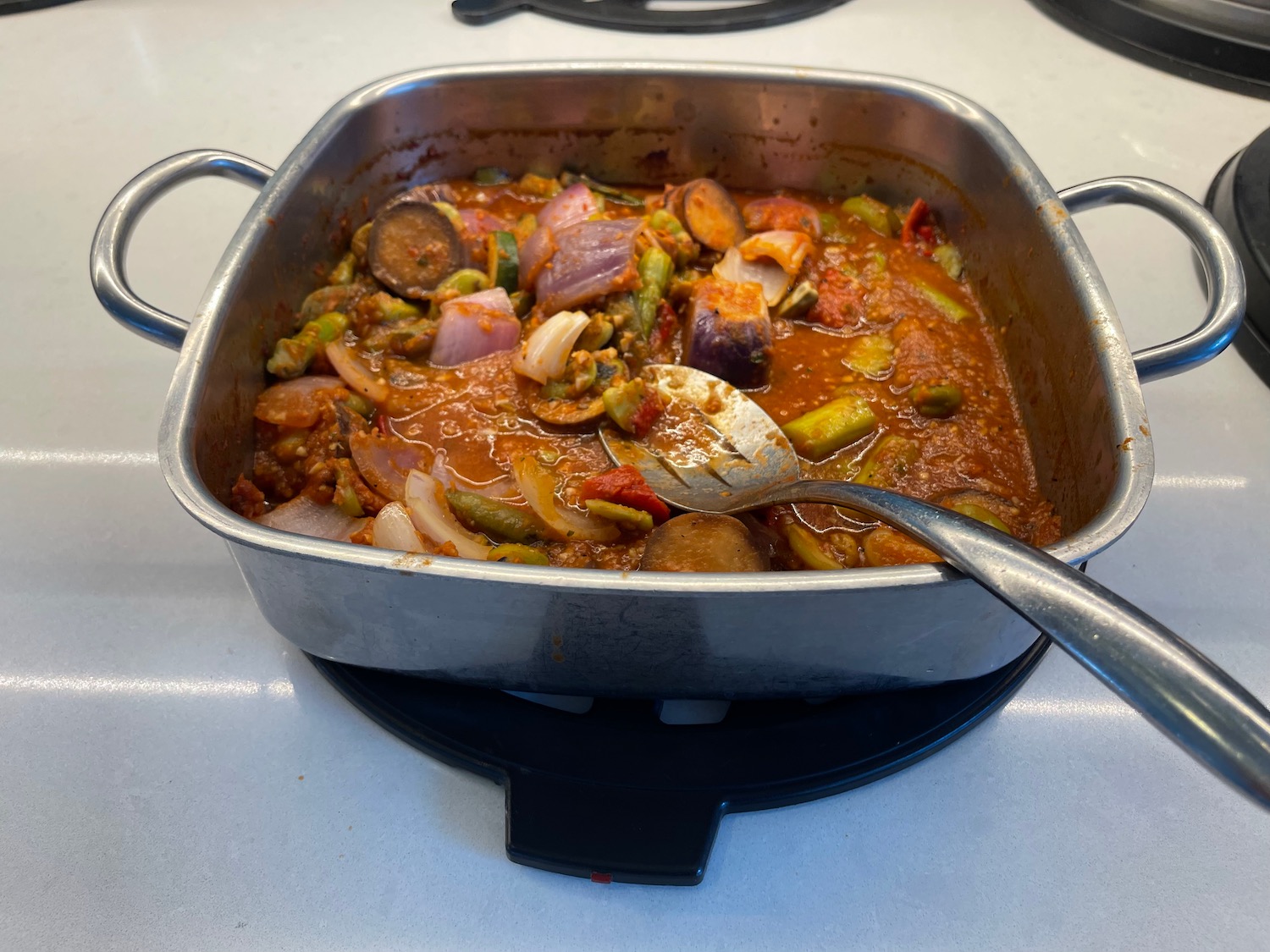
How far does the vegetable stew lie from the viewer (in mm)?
1405

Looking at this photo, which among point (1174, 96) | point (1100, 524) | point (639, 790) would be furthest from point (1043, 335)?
point (1174, 96)

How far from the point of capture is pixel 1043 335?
1.57 m

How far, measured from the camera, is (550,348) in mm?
1622

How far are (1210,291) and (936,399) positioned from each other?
443 mm

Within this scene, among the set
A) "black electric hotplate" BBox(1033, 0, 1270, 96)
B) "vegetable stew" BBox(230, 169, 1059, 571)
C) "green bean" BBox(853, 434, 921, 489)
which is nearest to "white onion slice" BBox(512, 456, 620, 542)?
"vegetable stew" BBox(230, 169, 1059, 571)

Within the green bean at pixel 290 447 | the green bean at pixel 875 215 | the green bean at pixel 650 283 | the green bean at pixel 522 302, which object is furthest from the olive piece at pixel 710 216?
the green bean at pixel 290 447

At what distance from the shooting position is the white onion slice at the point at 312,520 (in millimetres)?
1376

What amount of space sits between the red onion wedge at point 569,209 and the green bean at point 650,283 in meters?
0.20

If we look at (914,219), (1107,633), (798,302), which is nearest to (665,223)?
(798,302)

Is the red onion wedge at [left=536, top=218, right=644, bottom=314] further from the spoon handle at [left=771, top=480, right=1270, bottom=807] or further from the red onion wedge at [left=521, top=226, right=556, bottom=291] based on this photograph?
the spoon handle at [left=771, top=480, right=1270, bottom=807]

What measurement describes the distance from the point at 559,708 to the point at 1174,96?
8.20 feet

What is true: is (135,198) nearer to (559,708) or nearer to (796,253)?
(559,708)

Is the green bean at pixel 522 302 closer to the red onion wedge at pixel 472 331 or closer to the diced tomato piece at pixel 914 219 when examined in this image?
the red onion wedge at pixel 472 331

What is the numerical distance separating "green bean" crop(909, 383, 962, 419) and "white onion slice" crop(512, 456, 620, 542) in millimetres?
640
